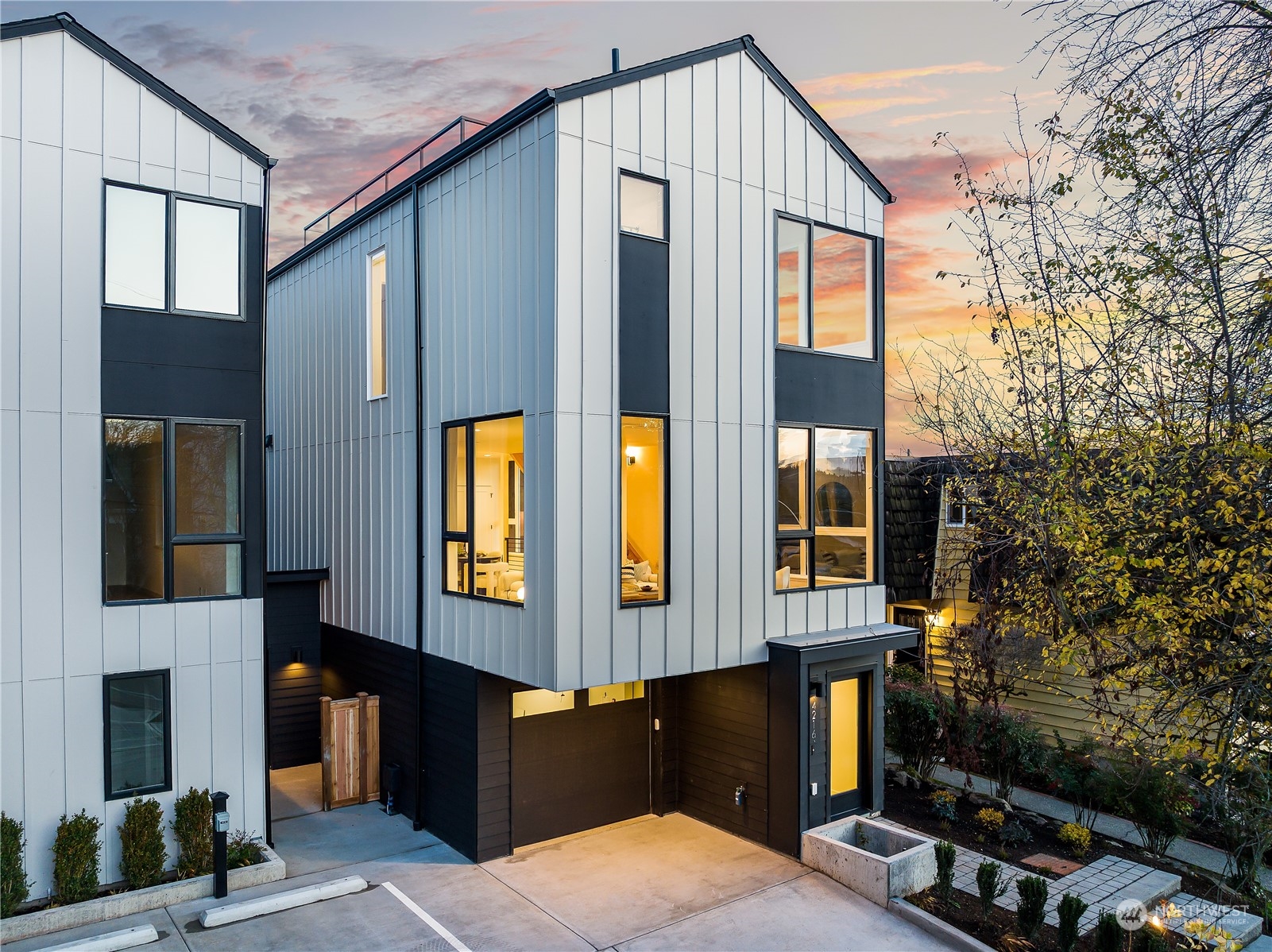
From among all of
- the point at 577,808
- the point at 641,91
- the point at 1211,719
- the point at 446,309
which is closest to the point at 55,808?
the point at 577,808

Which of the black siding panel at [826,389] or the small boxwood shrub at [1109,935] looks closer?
the small boxwood shrub at [1109,935]

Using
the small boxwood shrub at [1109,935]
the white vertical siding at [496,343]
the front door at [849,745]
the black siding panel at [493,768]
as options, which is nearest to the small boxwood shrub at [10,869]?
the black siding panel at [493,768]

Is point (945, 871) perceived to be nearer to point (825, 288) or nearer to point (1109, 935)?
point (1109, 935)

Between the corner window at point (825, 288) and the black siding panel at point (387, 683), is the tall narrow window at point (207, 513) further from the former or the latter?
the corner window at point (825, 288)

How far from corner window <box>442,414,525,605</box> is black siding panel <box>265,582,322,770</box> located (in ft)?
14.1

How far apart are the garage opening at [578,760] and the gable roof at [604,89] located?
6.08 m

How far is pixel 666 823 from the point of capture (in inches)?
424

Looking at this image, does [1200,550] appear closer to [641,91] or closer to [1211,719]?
[1211,719]

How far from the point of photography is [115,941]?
7328mm

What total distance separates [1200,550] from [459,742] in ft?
24.4

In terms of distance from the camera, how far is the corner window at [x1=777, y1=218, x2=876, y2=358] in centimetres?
1041

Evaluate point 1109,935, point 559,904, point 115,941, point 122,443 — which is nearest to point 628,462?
point 559,904

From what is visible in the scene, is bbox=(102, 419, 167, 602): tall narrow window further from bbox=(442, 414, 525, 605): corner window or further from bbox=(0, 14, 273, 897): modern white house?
bbox=(442, 414, 525, 605): corner window

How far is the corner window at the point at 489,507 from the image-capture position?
374 inches
